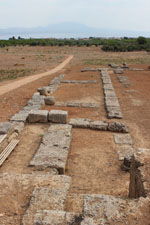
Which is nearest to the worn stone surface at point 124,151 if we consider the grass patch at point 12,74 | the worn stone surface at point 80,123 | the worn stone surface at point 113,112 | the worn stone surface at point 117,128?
the worn stone surface at point 117,128

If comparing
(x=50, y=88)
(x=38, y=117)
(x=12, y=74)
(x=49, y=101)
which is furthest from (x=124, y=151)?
(x=12, y=74)

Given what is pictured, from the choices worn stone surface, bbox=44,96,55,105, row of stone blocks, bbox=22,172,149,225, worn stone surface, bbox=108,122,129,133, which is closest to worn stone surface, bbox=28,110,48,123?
worn stone surface, bbox=108,122,129,133

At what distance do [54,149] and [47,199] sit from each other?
2903mm

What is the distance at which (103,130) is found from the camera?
10555mm

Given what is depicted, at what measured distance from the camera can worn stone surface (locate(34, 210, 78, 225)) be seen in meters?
4.43

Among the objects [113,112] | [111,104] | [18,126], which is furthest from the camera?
[111,104]

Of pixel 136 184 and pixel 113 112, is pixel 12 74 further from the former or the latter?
pixel 136 184

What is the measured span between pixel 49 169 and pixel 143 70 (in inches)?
836

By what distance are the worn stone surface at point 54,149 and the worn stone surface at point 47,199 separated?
1.35 metres

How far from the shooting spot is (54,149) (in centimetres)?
818

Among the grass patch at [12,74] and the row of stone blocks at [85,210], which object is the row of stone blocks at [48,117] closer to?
the row of stone blocks at [85,210]

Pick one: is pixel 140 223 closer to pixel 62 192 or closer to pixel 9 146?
pixel 62 192

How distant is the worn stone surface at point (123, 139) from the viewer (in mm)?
9414

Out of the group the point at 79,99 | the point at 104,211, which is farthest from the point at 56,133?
the point at 79,99
